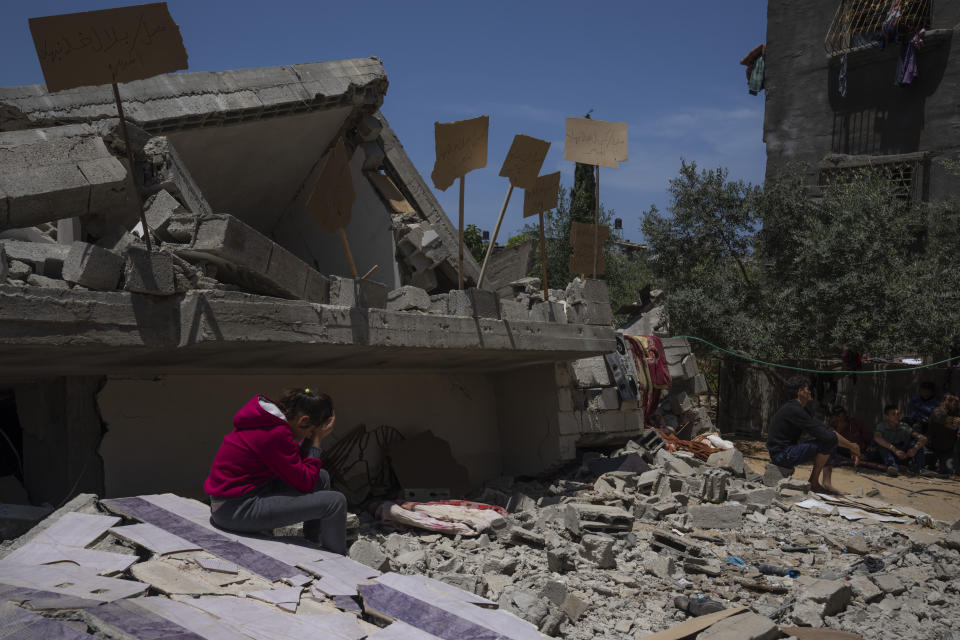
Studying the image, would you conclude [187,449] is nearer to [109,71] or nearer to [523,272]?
Answer: [109,71]

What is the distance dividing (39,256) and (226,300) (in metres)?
1.17

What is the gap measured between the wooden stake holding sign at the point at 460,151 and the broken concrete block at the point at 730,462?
4.66 metres

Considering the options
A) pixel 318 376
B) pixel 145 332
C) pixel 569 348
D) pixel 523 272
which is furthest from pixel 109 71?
pixel 523 272

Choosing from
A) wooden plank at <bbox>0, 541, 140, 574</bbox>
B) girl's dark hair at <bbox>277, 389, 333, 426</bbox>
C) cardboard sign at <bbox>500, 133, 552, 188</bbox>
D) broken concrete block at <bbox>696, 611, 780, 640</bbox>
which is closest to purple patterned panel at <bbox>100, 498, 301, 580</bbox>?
wooden plank at <bbox>0, 541, 140, 574</bbox>

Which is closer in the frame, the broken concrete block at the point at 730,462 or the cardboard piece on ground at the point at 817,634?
the cardboard piece on ground at the point at 817,634

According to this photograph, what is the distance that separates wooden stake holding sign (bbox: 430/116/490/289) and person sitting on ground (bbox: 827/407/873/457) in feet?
24.5

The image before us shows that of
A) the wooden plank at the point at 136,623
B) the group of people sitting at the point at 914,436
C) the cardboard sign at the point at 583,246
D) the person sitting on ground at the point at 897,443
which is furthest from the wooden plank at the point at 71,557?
the person sitting on ground at the point at 897,443

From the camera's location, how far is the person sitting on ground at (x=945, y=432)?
1098 centimetres

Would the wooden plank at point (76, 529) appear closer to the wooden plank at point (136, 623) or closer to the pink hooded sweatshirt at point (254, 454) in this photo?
the pink hooded sweatshirt at point (254, 454)

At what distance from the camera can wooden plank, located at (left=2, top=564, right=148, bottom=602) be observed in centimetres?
335

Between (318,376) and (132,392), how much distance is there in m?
1.89

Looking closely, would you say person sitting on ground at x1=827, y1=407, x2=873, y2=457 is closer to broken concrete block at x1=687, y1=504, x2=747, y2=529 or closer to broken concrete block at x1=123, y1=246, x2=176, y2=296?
broken concrete block at x1=687, y1=504, x2=747, y2=529

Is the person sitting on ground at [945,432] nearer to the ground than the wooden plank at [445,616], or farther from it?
nearer to the ground

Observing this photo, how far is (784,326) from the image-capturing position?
44.2ft
